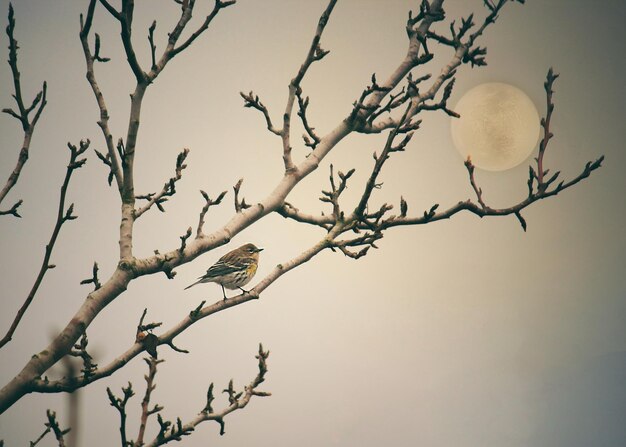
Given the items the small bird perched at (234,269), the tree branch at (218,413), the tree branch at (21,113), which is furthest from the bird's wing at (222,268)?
the tree branch at (21,113)

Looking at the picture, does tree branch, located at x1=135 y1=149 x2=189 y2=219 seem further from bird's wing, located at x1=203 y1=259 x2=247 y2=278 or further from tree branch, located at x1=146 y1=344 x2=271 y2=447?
bird's wing, located at x1=203 y1=259 x2=247 y2=278

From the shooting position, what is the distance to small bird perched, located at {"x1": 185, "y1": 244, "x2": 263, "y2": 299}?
896 centimetres

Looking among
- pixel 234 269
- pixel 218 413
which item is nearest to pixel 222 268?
pixel 234 269

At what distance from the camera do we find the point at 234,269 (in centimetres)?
920

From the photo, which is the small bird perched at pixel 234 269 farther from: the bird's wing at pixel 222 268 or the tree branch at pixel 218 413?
the tree branch at pixel 218 413

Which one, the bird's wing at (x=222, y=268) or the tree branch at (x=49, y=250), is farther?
the bird's wing at (x=222, y=268)

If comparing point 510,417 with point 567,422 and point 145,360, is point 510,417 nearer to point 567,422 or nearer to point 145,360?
point 567,422

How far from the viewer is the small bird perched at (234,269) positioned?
8.96 metres

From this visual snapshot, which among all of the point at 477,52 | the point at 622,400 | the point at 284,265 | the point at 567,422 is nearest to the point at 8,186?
the point at 284,265

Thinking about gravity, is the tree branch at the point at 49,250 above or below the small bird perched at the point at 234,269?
below

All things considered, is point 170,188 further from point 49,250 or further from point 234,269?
point 234,269

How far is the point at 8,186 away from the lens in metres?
3.40

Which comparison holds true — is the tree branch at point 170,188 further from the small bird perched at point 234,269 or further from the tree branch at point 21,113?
the small bird perched at point 234,269

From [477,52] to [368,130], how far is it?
6.00 ft
